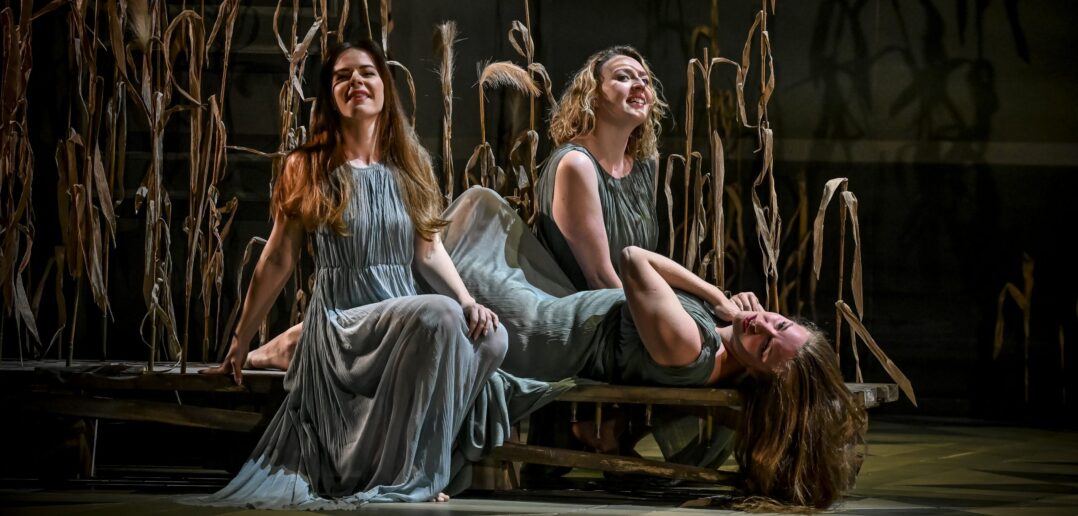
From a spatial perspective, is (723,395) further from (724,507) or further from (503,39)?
(503,39)

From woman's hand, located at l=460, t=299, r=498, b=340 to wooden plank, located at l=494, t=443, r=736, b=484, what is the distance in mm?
248

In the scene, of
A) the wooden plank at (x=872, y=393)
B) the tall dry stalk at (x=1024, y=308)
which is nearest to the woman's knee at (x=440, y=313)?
the wooden plank at (x=872, y=393)

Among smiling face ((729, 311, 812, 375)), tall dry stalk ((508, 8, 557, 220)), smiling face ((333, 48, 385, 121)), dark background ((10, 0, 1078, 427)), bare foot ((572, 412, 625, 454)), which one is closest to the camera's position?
smiling face ((729, 311, 812, 375))

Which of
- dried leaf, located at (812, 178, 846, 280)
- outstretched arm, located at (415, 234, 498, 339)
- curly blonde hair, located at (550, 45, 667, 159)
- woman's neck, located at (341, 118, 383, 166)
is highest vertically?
curly blonde hair, located at (550, 45, 667, 159)

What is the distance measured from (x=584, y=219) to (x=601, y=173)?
0.51ft

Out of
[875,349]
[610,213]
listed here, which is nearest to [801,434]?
[875,349]

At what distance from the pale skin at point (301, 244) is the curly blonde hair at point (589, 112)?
1.75ft

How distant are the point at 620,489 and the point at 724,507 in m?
0.35

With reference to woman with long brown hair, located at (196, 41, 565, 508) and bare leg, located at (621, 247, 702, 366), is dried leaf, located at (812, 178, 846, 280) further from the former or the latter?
woman with long brown hair, located at (196, 41, 565, 508)

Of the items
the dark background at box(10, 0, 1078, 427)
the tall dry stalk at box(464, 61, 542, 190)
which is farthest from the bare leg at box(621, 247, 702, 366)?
the dark background at box(10, 0, 1078, 427)

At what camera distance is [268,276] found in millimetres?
2598

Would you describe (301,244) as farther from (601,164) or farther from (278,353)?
(601,164)

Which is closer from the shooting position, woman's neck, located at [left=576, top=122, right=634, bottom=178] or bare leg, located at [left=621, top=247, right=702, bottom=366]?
bare leg, located at [left=621, top=247, right=702, bottom=366]

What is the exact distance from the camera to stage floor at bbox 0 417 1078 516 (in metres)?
→ 2.42
